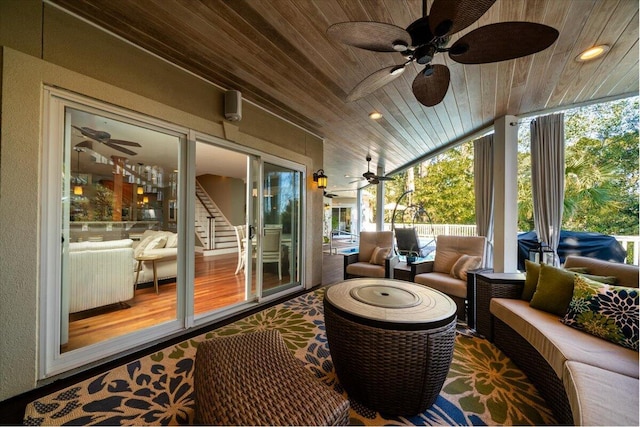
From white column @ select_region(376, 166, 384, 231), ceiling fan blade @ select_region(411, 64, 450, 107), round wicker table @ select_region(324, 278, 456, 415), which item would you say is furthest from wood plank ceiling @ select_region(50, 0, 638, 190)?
white column @ select_region(376, 166, 384, 231)

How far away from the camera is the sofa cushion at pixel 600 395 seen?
0.99 meters

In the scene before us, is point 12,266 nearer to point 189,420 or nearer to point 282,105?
point 189,420

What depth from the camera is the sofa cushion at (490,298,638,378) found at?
1.31 metres

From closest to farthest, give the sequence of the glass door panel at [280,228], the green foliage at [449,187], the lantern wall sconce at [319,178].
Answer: the glass door panel at [280,228]
the lantern wall sconce at [319,178]
the green foliage at [449,187]

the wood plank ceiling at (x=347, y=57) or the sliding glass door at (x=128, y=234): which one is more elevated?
the wood plank ceiling at (x=347, y=57)

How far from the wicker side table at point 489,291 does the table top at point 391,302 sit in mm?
816

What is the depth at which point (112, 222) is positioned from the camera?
249 cm

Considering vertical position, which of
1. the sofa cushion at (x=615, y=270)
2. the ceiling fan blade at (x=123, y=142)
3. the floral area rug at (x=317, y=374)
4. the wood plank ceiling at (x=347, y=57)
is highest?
the wood plank ceiling at (x=347, y=57)

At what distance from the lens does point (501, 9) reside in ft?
5.66

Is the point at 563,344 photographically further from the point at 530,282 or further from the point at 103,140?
the point at 103,140

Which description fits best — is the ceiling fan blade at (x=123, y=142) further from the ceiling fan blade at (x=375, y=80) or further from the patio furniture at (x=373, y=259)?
the patio furniture at (x=373, y=259)

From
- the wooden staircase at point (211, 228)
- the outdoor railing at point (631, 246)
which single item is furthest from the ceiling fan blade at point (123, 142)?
the outdoor railing at point (631, 246)

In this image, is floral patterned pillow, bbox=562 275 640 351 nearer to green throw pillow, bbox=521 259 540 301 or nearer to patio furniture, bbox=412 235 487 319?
green throw pillow, bbox=521 259 540 301

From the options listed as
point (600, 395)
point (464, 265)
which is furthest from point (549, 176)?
point (600, 395)
